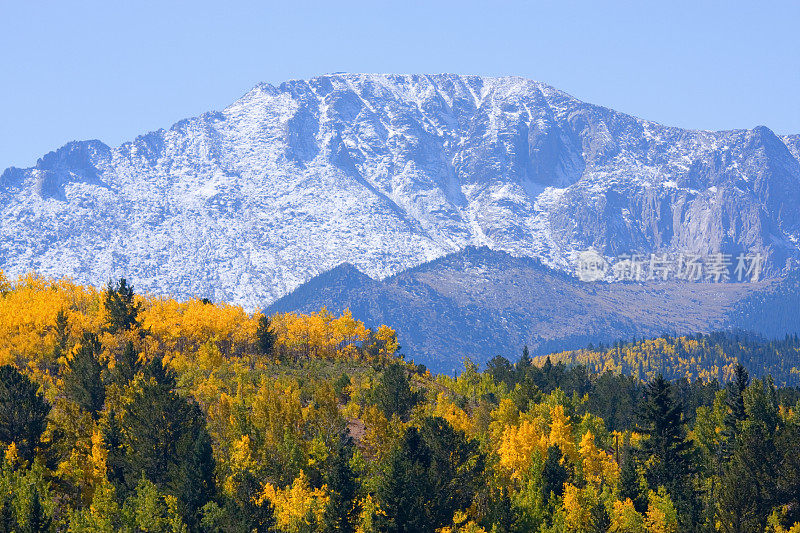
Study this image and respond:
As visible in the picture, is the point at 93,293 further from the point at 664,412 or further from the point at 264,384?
Answer: the point at 664,412

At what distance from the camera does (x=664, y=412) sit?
112312 mm

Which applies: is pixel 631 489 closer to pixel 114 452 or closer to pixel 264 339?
pixel 114 452

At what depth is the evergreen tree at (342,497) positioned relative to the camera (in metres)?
93.5

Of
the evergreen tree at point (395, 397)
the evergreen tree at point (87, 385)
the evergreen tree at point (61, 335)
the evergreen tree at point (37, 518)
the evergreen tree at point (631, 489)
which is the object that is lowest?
the evergreen tree at point (631, 489)

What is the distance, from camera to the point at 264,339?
570 feet

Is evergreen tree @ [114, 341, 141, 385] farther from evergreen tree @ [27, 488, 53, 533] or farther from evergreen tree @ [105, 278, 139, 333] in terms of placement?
evergreen tree @ [27, 488, 53, 533]

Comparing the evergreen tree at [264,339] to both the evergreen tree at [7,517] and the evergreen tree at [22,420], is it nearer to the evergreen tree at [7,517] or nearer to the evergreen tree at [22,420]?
the evergreen tree at [22,420]

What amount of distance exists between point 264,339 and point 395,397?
154 feet

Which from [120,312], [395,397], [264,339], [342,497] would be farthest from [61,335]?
[342,497]

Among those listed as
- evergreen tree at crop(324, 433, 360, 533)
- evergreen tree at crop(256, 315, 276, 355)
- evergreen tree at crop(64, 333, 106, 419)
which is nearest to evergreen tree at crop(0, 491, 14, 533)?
evergreen tree at crop(324, 433, 360, 533)

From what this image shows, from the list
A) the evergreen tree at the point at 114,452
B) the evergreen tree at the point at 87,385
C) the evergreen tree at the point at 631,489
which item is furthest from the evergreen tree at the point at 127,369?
the evergreen tree at the point at 631,489

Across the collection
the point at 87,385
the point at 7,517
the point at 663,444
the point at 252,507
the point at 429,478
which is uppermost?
the point at 87,385

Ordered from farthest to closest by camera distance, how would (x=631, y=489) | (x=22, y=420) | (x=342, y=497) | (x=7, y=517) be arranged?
(x=631, y=489) → (x=22, y=420) → (x=342, y=497) → (x=7, y=517)

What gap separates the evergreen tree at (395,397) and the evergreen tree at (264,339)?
138ft
